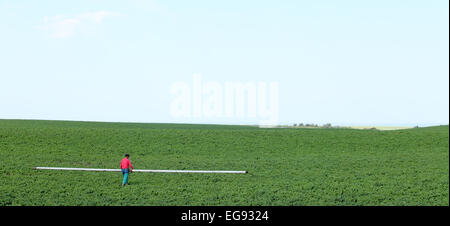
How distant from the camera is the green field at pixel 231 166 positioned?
18469mm

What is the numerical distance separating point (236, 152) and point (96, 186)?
583 inches

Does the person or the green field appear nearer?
the green field

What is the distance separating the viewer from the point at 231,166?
1030 inches

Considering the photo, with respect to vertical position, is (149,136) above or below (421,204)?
above

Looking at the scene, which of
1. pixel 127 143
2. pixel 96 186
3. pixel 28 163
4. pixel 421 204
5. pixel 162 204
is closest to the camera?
pixel 162 204

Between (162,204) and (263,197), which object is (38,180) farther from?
(263,197)

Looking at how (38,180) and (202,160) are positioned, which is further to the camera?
(202,160)

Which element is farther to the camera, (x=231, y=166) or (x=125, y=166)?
Answer: (x=231, y=166)

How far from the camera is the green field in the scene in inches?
727

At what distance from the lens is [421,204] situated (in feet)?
59.6

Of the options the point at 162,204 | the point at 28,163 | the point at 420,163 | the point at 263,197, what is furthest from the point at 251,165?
the point at 28,163

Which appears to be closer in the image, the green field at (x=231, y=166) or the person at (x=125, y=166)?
the green field at (x=231, y=166)

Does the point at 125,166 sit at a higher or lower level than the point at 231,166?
higher
